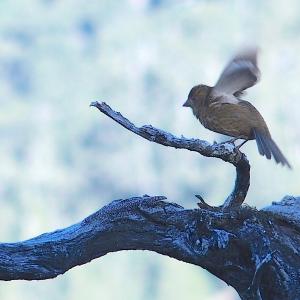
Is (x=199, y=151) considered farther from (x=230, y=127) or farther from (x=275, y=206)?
(x=275, y=206)

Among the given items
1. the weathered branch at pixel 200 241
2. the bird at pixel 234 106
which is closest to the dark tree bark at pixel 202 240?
the weathered branch at pixel 200 241

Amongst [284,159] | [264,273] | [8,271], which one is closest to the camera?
[8,271]

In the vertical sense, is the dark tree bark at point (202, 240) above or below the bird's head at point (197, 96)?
below

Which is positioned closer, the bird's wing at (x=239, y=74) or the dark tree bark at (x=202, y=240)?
the dark tree bark at (x=202, y=240)

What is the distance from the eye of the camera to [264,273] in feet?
8.30

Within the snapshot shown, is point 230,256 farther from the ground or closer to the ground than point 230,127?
closer to the ground

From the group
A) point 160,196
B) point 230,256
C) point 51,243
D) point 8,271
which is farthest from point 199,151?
point 8,271

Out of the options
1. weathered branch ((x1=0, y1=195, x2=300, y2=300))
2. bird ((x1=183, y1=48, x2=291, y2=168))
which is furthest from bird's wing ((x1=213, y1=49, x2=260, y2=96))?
weathered branch ((x1=0, y1=195, x2=300, y2=300))

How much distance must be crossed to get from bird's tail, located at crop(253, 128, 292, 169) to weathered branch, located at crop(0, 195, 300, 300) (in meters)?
0.23

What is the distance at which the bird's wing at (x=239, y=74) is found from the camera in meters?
2.76

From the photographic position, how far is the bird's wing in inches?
109

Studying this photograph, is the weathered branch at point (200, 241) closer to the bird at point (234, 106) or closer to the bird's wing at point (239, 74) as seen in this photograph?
the bird at point (234, 106)

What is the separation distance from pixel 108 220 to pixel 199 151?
43cm

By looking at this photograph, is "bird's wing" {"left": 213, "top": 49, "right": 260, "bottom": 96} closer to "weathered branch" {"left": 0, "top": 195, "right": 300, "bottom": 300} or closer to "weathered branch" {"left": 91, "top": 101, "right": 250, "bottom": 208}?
"weathered branch" {"left": 91, "top": 101, "right": 250, "bottom": 208}
